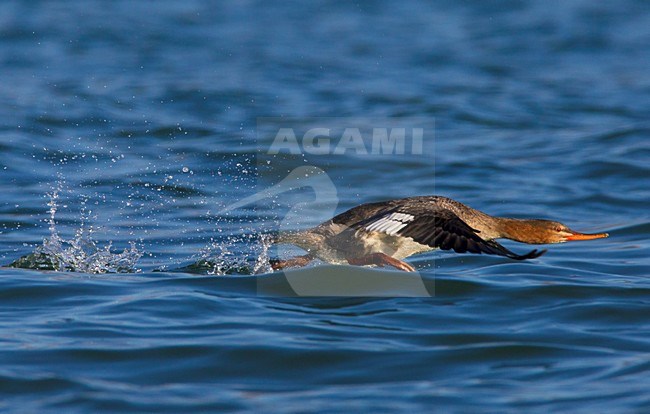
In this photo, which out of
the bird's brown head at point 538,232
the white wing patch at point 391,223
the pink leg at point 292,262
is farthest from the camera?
the bird's brown head at point 538,232

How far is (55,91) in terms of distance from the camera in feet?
51.0

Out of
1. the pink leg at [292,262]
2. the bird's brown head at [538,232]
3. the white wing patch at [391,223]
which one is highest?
the white wing patch at [391,223]

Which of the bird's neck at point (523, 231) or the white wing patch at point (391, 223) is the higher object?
the white wing patch at point (391, 223)

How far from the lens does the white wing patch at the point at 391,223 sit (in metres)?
6.75

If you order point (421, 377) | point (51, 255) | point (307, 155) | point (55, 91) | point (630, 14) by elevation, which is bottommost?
point (421, 377)

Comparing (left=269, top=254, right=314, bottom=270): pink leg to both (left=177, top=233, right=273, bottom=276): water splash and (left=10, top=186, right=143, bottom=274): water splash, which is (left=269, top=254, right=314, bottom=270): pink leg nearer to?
(left=177, top=233, right=273, bottom=276): water splash

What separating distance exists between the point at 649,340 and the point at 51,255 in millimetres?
4181

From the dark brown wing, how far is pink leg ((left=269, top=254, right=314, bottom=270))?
41cm

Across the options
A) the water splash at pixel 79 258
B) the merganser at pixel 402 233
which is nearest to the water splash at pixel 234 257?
the merganser at pixel 402 233

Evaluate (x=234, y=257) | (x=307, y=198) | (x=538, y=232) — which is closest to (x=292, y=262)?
(x=234, y=257)

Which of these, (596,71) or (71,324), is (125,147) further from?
(596,71)

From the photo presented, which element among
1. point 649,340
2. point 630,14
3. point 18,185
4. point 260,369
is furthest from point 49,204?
point 630,14

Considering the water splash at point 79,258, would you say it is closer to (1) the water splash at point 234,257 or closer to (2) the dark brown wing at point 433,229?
(1) the water splash at point 234,257

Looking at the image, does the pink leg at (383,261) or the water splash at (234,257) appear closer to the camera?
the pink leg at (383,261)
